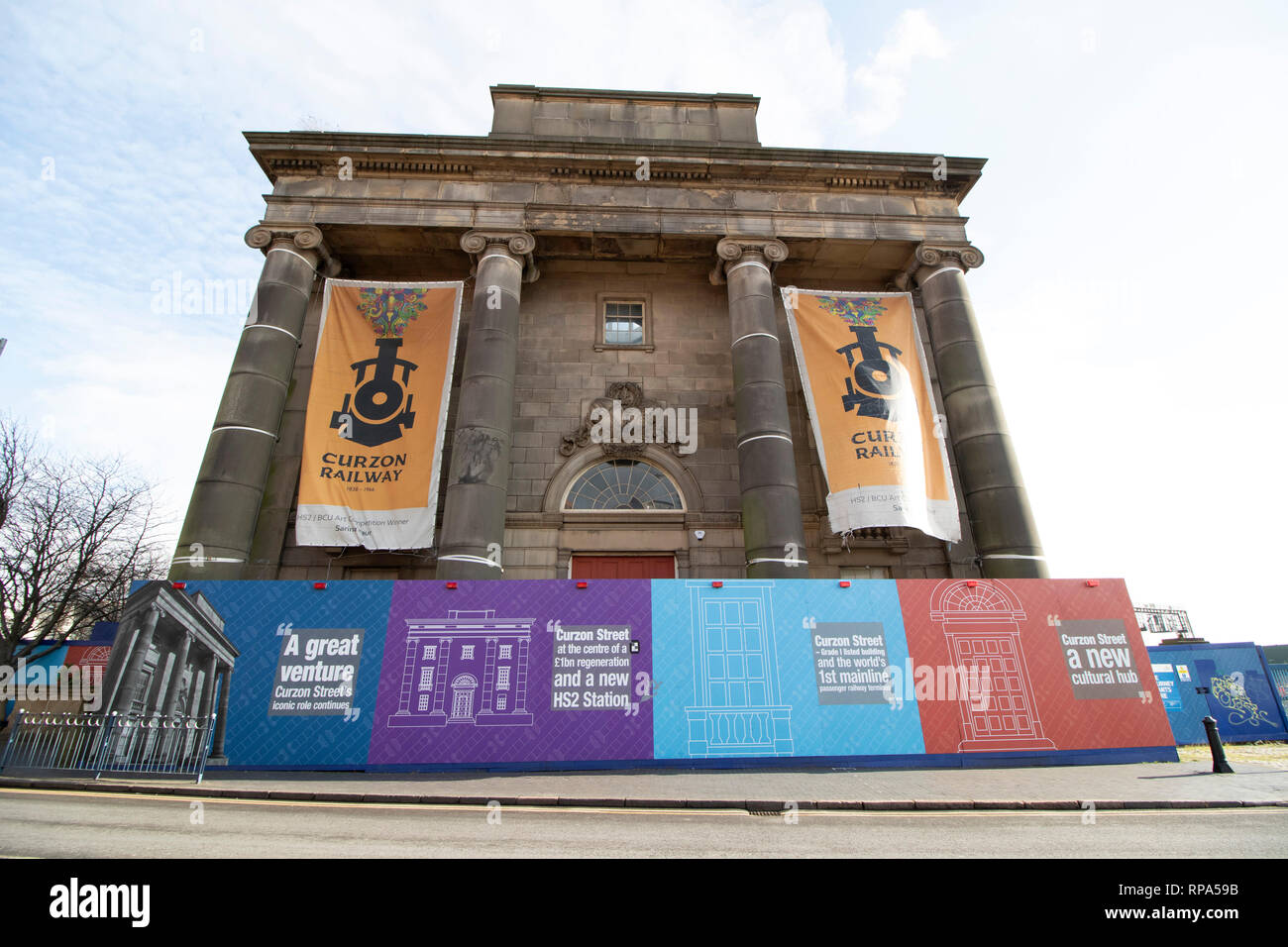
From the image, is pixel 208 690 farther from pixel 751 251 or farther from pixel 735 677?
pixel 751 251

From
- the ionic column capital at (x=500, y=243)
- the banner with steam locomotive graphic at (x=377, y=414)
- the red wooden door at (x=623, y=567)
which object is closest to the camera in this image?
the banner with steam locomotive graphic at (x=377, y=414)

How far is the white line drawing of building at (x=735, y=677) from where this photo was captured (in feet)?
28.6

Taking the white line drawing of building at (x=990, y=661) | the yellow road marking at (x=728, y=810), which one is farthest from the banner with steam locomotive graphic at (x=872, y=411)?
the yellow road marking at (x=728, y=810)

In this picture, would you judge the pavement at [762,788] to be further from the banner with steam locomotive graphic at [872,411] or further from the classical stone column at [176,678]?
the banner with steam locomotive graphic at [872,411]

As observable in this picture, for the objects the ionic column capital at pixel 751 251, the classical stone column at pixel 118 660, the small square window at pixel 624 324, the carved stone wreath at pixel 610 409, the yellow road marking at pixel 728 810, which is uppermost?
the ionic column capital at pixel 751 251

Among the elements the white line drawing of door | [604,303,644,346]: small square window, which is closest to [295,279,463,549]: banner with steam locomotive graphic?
the white line drawing of door

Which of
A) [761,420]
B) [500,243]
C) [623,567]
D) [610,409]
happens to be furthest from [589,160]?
[623,567]

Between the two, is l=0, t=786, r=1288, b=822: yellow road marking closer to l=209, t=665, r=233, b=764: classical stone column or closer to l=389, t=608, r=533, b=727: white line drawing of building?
l=209, t=665, r=233, b=764: classical stone column

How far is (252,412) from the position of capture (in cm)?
1319

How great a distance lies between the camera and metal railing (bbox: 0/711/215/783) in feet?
26.0

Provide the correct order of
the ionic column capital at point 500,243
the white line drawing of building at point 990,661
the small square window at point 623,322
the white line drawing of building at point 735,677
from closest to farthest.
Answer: the white line drawing of building at point 735,677 → the white line drawing of building at point 990,661 → the ionic column capital at point 500,243 → the small square window at point 623,322

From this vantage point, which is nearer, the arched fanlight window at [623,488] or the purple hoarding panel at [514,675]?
the purple hoarding panel at [514,675]

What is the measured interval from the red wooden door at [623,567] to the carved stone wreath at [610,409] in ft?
9.13
